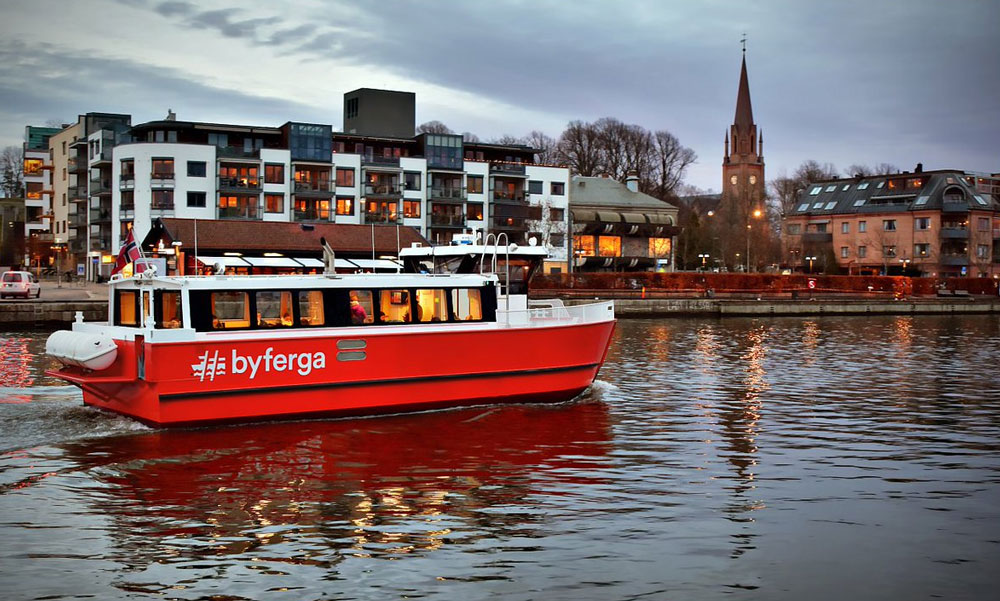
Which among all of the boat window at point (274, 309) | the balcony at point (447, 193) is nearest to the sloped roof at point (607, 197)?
the balcony at point (447, 193)

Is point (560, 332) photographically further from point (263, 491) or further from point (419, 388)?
point (263, 491)

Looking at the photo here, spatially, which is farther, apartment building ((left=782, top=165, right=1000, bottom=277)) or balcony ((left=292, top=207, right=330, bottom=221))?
apartment building ((left=782, top=165, right=1000, bottom=277))

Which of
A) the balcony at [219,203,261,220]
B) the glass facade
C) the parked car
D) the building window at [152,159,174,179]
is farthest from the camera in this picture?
the glass facade

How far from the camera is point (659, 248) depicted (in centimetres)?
8956

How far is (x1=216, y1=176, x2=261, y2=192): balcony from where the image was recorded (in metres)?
70.4

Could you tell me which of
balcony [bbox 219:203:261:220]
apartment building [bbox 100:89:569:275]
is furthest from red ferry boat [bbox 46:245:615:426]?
balcony [bbox 219:203:261:220]

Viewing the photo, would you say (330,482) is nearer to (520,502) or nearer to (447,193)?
(520,502)

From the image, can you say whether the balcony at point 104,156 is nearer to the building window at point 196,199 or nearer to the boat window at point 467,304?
the building window at point 196,199

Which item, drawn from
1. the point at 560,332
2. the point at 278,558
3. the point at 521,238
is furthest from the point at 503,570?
the point at 521,238

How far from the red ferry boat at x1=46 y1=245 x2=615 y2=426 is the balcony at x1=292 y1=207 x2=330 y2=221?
53568 millimetres

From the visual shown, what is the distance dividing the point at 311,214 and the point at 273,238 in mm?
19731

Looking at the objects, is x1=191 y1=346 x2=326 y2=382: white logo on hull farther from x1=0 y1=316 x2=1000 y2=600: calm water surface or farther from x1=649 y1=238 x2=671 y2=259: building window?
x1=649 y1=238 x2=671 y2=259: building window

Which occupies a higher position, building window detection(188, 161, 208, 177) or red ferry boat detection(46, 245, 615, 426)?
building window detection(188, 161, 208, 177)

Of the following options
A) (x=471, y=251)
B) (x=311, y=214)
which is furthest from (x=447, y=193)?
(x=471, y=251)
